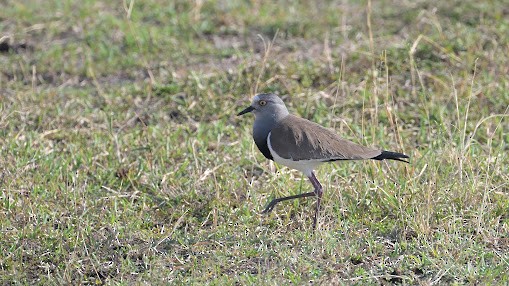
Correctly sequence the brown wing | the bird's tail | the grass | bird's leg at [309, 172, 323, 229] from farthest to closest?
bird's leg at [309, 172, 323, 229] → the brown wing → the bird's tail → the grass

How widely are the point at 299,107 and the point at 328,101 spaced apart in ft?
0.92

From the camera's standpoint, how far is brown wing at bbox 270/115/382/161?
521cm

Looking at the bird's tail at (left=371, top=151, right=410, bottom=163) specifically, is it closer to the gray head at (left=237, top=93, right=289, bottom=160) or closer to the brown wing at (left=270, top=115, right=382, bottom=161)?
the brown wing at (left=270, top=115, right=382, bottom=161)

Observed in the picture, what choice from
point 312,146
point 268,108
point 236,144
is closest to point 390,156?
point 312,146

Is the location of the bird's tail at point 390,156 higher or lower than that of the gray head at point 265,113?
lower

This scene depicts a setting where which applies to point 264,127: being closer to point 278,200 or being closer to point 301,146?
point 301,146

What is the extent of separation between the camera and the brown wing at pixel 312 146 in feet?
17.1

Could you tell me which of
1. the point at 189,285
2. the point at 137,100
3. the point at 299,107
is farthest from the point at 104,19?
the point at 189,285

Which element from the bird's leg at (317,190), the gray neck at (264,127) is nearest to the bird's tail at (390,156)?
the bird's leg at (317,190)

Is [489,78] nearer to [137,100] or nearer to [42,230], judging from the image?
[137,100]

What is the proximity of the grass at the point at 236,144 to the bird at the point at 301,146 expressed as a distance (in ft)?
0.82

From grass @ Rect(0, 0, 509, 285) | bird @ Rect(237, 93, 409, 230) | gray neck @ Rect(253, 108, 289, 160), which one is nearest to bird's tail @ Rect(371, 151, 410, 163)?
bird @ Rect(237, 93, 409, 230)

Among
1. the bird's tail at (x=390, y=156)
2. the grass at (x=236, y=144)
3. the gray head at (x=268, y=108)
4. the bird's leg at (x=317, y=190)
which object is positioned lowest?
the grass at (x=236, y=144)

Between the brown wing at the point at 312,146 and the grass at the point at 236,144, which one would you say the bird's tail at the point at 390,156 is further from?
the grass at the point at 236,144
